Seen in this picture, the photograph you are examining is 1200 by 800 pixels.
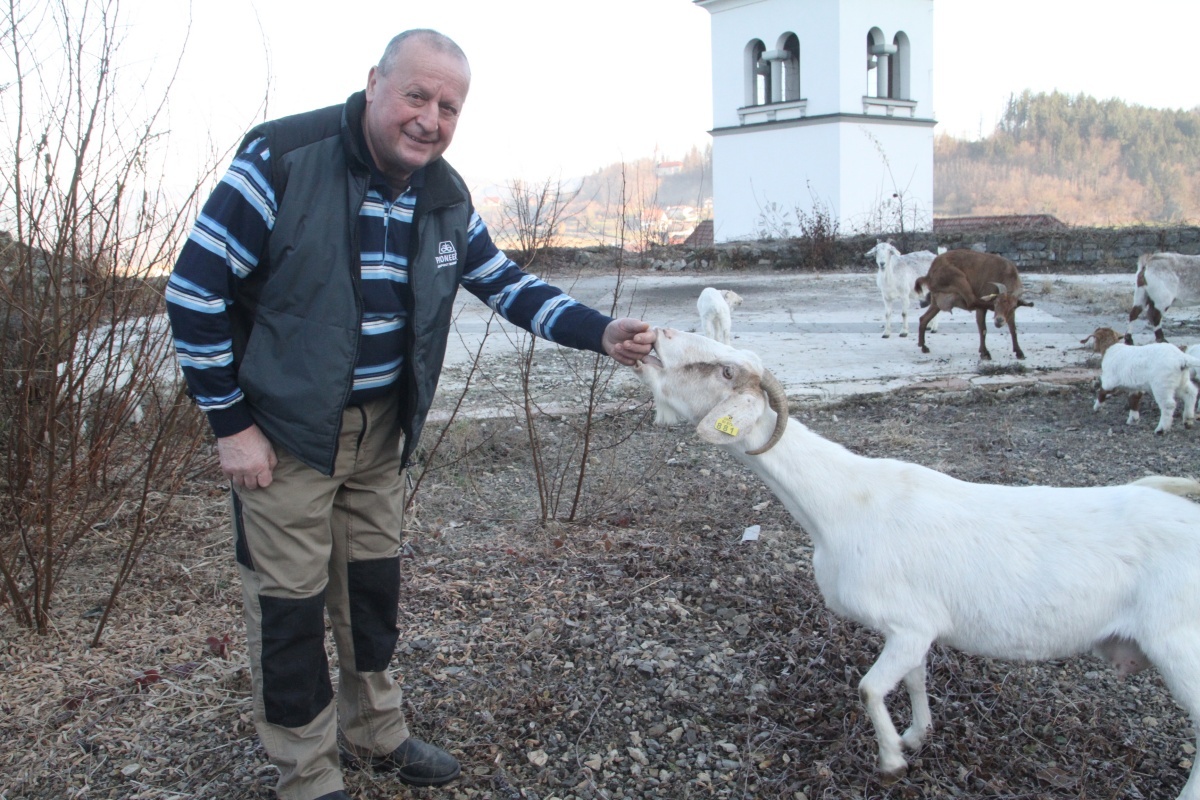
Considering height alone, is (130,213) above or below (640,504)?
above

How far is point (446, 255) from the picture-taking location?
261 centimetres

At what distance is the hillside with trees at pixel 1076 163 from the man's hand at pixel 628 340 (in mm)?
55967

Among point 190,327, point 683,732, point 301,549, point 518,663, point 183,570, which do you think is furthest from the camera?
point 183,570

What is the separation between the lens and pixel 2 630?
3572mm

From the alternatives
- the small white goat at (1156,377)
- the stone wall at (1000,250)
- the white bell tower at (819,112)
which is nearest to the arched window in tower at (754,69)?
the white bell tower at (819,112)

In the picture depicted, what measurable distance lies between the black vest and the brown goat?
7789mm

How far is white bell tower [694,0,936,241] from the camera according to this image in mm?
28016

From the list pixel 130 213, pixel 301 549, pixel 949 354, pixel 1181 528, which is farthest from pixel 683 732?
pixel 949 354

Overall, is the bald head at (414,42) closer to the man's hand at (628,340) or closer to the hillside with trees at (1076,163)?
the man's hand at (628,340)

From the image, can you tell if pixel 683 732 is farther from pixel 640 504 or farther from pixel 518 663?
pixel 640 504

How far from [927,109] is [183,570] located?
→ 101ft

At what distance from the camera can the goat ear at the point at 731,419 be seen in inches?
108

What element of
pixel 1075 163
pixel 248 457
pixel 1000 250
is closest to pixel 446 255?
pixel 248 457

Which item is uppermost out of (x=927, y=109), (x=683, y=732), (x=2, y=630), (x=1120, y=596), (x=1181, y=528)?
(x=927, y=109)
